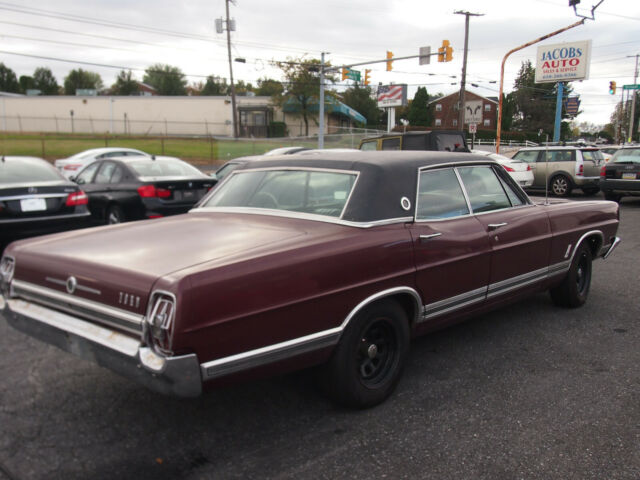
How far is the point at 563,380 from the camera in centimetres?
377

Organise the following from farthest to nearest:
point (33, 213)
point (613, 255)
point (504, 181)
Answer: point (613, 255) → point (33, 213) → point (504, 181)

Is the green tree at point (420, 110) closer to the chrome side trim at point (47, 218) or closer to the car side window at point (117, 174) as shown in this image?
the car side window at point (117, 174)

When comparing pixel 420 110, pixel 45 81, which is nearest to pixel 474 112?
pixel 420 110

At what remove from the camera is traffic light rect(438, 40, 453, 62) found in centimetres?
2569

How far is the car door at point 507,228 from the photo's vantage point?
4203 millimetres

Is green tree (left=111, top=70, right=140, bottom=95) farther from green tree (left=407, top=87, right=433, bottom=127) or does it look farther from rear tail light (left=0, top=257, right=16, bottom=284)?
rear tail light (left=0, top=257, right=16, bottom=284)

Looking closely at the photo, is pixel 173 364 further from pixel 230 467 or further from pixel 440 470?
pixel 440 470

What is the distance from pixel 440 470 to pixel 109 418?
1.90m

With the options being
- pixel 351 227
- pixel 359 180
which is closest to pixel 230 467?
pixel 351 227

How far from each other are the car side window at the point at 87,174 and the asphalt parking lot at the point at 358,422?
6267 millimetres

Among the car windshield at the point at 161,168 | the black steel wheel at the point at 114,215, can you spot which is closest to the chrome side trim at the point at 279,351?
the car windshield at the point at 161,168

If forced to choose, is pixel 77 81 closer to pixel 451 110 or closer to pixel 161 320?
pixel 451 110

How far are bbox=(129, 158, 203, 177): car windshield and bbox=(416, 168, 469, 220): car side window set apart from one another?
6235 millimetres

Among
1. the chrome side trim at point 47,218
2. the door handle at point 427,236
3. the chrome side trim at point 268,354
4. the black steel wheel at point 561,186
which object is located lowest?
the black steel wheel at point 561,186
